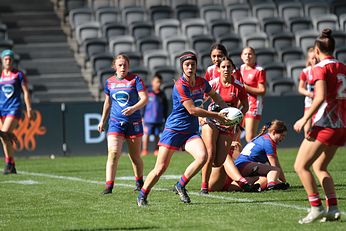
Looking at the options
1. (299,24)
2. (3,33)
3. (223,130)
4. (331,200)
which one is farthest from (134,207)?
(299,24)

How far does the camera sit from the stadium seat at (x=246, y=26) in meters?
31.4

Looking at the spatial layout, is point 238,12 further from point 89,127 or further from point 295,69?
point 89,127

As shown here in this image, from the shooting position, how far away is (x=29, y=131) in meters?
24.8

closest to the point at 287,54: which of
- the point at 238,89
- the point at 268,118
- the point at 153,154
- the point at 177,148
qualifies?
the point at 268,118

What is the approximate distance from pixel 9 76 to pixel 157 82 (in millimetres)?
7472

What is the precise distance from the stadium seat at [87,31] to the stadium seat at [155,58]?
6.42ft

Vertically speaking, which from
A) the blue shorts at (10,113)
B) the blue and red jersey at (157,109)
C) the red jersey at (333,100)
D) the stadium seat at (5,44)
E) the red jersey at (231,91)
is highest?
the red jersey at (333,100)

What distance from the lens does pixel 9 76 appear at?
1881 centimetres

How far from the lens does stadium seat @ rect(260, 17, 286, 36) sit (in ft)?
104

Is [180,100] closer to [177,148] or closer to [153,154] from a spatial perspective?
[177,148]

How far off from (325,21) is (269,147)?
18189mm

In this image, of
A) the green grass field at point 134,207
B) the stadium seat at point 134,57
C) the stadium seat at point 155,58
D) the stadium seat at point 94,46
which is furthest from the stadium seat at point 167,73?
the green grass field at point 134,207

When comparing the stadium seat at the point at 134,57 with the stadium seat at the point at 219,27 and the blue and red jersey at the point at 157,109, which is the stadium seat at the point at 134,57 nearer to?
the stadium seat at the point at 219,27

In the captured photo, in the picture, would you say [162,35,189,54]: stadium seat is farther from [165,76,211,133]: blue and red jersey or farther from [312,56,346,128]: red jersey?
[312,56,346,128]: red jersey
